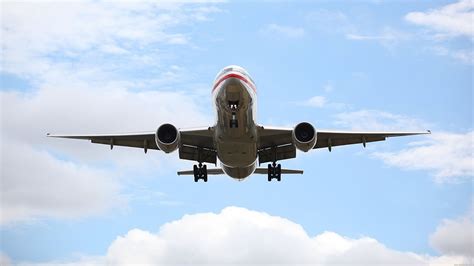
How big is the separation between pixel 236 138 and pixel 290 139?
399 cm

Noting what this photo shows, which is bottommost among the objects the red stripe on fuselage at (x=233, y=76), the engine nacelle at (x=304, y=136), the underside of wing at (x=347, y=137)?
the engine nacelle at (x=304, y=136)

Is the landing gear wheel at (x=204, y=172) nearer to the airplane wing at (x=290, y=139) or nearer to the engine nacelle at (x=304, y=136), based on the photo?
the airplane wing at (x=290, y=139)

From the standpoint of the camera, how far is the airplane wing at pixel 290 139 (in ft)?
106

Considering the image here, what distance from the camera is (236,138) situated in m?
30.0

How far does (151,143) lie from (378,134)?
10657 millimetres

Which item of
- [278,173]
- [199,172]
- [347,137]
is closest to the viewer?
[347,137]

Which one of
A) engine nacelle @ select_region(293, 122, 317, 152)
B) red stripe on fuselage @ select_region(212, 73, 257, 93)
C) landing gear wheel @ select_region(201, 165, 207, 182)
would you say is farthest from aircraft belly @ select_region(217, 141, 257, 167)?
landing gear wheel @ select_region(201, 165, 207, 182)

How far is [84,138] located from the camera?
33.6 metres

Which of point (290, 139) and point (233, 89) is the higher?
point (233, 89)

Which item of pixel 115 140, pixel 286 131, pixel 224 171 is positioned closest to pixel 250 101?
pixel 286 131

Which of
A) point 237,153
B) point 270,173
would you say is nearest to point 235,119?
point 237,153

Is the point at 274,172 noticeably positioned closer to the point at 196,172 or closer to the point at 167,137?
the point at 196,172

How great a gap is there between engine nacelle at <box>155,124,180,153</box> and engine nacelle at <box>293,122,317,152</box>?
5024mm

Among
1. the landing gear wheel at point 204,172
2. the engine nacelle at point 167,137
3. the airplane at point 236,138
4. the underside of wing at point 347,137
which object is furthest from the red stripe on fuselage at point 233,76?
the landing gear wheel at point 204,172
